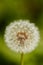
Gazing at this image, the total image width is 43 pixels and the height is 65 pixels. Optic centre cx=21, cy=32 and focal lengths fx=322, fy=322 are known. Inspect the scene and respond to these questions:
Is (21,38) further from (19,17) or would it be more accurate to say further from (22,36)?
(19,17)

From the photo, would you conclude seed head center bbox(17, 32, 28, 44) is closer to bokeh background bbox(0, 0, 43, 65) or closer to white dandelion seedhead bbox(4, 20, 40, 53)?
white dandelion seedhead bbox(4, 20, 40, 53)

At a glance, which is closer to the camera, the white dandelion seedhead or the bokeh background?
the white dandelion seedhead

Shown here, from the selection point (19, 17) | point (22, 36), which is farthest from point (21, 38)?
point (19, 17)

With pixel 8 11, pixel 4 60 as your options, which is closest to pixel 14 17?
pixel 8 11

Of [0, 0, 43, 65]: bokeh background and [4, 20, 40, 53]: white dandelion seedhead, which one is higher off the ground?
[0, 0, 43, 65]: bokeh background

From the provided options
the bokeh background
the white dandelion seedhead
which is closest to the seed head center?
the white dandelion seedhead

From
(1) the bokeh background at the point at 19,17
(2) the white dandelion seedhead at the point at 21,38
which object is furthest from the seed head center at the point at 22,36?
(1) the bokeh background at the point at 19,17
